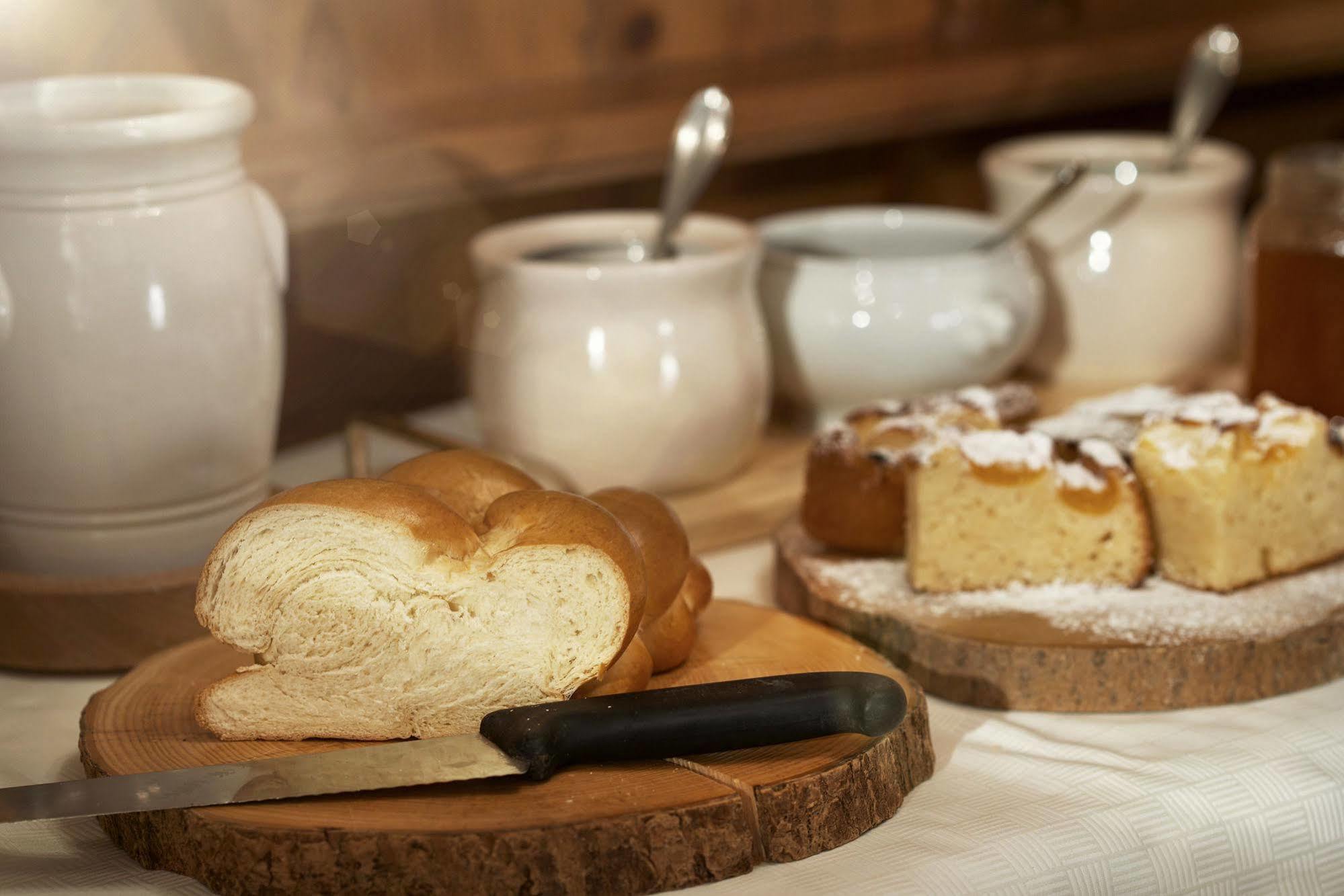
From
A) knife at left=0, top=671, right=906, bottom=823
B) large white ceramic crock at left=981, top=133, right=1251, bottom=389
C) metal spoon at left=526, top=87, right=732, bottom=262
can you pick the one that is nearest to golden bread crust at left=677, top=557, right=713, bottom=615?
knife at left=0, top=671, right=906, bottom=823

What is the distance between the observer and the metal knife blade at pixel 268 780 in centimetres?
71

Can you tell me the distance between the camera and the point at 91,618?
98cm

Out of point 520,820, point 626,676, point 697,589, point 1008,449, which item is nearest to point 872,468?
point 1008,449

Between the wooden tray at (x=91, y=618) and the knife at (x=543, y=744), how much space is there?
0.86ft

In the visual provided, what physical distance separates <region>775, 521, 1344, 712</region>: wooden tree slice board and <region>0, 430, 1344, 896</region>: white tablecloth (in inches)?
0.5

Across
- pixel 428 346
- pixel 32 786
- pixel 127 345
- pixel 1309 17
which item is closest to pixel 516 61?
pixel 428 346

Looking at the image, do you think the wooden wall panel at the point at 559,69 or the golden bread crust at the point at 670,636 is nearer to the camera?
the golden bread crust at the point at 670,636

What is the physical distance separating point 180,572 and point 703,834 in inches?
17.7

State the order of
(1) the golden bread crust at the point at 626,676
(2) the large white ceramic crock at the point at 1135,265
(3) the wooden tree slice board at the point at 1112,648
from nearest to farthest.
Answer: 1. (1) the golden bread crust at the point at 626,676
2. (3) the wooden tree slice board at the point at 1112,648
3. (2) the large white ceramic crock at the point at 1135,265

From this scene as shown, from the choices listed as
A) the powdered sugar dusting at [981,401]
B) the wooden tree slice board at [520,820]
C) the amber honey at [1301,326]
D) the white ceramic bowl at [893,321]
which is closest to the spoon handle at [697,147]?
the white ceramic bowl at [893,321]

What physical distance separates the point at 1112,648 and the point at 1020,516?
0.38 feet

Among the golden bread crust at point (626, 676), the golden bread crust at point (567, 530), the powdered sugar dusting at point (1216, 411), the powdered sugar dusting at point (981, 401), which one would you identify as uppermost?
the golden bread crust at point (567, 530)

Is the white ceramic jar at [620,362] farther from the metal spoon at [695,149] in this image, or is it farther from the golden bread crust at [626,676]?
the golden bread crust at [626,676]

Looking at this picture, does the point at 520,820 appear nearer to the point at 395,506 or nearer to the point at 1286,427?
the point at 395,506
